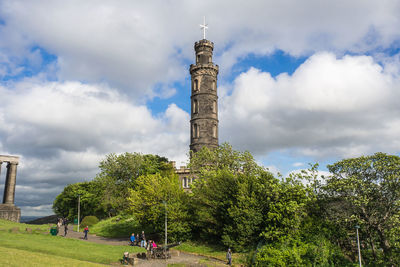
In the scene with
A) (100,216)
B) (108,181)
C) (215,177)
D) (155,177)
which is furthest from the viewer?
(100,216)

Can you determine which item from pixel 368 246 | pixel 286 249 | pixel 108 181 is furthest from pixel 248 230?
pixel 108 181

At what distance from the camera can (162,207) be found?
3941 centimetres

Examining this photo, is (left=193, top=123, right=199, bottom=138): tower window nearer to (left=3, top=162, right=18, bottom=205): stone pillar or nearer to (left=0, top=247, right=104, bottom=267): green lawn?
(left=3, top=162, right=18, bottom=205): stone pillar

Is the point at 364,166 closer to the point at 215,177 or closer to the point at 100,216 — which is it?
the point at 215,177

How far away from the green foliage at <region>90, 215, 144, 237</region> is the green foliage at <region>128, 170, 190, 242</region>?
23.4ft

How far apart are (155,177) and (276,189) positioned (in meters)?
18.8

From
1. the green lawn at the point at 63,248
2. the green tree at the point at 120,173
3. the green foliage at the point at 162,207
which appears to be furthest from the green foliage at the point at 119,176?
the green lawn at the point at 63,248

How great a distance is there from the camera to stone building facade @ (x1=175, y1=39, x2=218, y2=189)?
65.2 metres

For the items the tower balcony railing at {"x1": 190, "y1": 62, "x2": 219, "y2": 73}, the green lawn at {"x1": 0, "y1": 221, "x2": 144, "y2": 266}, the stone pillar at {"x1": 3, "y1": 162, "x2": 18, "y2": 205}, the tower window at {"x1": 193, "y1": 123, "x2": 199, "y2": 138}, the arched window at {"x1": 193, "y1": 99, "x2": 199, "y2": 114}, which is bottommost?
the green lawn at {"x1": 0, "y1": 221, "x2": 144, "y2": 266}

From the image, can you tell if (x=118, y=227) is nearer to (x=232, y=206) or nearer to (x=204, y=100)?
(x=232, y=206)

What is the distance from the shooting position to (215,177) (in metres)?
37.8

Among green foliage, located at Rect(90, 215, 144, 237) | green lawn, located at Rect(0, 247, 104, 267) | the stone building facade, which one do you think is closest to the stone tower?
the stone building facade

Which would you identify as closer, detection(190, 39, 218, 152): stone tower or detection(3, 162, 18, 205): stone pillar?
detection(3, 162, 18, 205): stone pillar

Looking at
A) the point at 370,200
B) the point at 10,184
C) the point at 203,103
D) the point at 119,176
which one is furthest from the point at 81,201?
the point at 370,200
